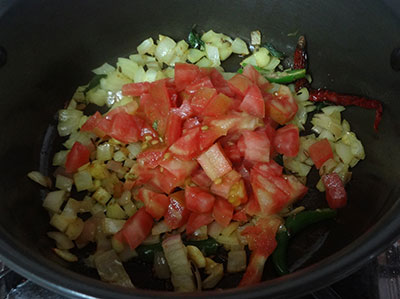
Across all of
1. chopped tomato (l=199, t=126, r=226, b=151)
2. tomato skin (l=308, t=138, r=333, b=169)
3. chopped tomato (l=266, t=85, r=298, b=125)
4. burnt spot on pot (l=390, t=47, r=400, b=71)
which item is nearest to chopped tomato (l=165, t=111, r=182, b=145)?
chopped tomato (l=199, t=126, r=226, b=151)

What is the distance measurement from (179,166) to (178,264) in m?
0.44

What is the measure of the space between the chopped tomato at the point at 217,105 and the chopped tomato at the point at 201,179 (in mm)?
289

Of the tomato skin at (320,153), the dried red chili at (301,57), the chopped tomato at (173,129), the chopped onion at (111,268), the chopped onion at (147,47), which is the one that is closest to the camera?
the chopped onion at (111,268)

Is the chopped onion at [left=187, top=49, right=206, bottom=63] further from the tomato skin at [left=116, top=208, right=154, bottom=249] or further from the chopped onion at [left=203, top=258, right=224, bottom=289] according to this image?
the chopped onion at [left=203, top=258, right=224, bottom=289]

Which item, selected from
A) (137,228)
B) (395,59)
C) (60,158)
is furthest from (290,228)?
(60,158)

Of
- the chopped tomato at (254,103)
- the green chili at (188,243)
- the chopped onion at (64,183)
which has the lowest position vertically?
the green chili at (188,243)

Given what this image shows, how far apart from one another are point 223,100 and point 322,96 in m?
0.64

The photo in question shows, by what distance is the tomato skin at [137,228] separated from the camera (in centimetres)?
180

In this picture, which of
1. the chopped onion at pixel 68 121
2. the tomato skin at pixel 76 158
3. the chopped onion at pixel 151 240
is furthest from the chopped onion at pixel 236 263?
the chopped onion at pixel 68 121

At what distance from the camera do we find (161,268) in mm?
1780

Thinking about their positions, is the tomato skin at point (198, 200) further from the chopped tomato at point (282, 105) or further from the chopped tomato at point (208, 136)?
the chopped tomato at point (282, 105)

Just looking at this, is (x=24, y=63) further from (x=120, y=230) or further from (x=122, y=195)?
(x=120, y=230)

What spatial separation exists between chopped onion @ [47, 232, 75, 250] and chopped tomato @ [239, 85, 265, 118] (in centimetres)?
103

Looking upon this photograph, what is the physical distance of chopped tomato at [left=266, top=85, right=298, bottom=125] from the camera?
2.09m
